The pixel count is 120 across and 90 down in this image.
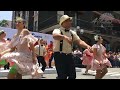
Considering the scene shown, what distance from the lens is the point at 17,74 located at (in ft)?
16.2

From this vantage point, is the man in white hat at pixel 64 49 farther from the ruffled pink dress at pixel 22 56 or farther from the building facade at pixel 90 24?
the building facade at pixel 90 24

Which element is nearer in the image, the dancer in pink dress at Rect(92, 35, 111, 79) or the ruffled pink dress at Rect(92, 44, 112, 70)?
the dancer in pink dress at Rect(92, 35, 111, 79)

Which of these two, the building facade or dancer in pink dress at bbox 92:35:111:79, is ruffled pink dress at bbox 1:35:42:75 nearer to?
dancer in pink dress at bbox 92:35:111:79

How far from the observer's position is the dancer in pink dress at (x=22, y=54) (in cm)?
495

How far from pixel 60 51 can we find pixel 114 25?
40045mm

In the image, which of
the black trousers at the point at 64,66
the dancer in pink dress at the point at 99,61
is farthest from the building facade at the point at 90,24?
the black trousers at the point at 64,66

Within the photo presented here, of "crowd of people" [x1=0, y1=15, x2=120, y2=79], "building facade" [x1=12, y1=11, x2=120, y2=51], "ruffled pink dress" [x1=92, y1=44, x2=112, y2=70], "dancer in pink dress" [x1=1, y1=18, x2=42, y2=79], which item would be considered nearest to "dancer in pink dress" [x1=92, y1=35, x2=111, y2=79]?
"ruffled pink dress" [x1=92, y1=44, x2=112, y2=70]

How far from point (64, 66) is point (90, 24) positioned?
3583cm

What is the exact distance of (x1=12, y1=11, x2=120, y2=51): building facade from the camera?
38375 mm

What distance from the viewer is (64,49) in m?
5.01

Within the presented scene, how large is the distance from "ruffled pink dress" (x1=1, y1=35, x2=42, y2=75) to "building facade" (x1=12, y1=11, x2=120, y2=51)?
104 ft

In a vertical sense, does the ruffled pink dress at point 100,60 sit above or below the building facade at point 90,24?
below
